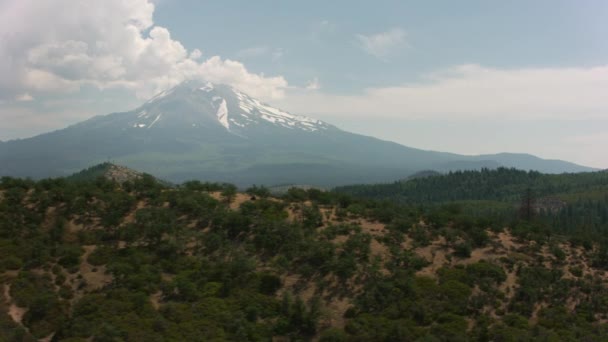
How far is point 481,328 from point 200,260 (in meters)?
23.6

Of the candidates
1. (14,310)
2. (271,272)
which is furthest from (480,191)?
(14,310)

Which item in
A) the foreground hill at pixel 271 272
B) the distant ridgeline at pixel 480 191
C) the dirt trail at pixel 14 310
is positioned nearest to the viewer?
the dirt trail at pixel 14 310

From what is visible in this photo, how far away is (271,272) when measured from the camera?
3994 cm

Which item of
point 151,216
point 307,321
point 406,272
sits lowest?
point 307,321

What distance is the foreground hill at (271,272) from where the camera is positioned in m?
31.6

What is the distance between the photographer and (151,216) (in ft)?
150

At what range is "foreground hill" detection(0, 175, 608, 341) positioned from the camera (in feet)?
104

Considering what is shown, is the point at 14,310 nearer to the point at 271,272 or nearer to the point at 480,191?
the point at 271,272

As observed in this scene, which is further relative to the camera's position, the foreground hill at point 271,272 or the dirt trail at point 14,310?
the foreground hill at point 271,272

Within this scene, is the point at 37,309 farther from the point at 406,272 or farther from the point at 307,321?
the point at 406,272

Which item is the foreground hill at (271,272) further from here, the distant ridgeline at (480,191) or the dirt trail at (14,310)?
the distant ridgeline at (480,191)

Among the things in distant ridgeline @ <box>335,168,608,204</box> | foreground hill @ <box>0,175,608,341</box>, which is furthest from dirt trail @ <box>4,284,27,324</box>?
distant ridgeline @ <box>335,168,608,204</box>

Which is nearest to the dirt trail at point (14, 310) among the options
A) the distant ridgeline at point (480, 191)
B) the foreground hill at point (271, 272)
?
the foreground hill at point (271, 272)

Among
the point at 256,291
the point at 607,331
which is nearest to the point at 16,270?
the point at 256,291
